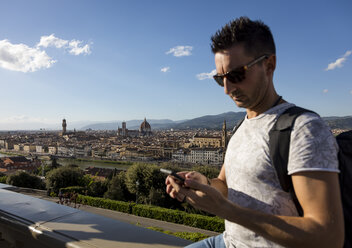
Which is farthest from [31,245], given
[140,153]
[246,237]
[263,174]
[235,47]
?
[140,153]

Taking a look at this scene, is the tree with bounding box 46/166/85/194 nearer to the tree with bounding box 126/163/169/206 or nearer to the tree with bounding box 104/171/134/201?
the tree with bounding box 104/171/134/201

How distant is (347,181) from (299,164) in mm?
126

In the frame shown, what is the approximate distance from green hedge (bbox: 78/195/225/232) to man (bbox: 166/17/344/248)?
7736mm

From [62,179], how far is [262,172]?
13935mm

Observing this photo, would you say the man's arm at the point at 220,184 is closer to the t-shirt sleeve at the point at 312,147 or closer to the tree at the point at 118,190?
the t-shirt sleeve at the point at 312,147

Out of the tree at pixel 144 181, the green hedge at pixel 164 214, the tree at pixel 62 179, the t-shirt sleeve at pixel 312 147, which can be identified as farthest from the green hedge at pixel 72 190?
the t-shirt sleeve at pixel 312 147

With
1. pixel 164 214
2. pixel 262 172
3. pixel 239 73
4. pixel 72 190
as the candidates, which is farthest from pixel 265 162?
pixel 72 190

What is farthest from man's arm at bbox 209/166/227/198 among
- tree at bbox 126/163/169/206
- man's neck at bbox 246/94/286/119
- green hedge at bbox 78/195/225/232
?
tree at bbox 126/163/169/206

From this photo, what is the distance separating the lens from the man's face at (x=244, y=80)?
2.32ft

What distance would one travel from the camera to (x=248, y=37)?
2.30 feet

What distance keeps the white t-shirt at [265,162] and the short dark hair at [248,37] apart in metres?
0.17

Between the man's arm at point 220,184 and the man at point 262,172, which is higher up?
the man at point 262,172

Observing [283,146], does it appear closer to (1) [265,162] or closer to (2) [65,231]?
(1) [265,162]

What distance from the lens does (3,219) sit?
137cm
